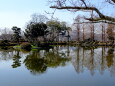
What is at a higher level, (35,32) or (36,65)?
(35,32)

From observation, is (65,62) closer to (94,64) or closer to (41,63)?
(41,63)

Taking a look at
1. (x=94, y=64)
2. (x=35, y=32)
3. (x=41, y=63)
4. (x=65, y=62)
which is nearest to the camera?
(x=94, y=64)

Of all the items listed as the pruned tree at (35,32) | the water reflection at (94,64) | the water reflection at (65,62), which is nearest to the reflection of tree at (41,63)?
the water reflection at (65,62)

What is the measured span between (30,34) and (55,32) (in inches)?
320

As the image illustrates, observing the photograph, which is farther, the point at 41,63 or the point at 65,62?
the point at 65,62

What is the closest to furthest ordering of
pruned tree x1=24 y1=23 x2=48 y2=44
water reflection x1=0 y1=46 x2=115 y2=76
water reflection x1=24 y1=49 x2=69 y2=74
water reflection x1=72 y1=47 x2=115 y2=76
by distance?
water reflection x1=72 y1=47 x2=115 y2=76 → water reflection x1=0 y1=46 x2=115 y2=76 → water reflection x1=24 y1=49 x2=69 y2=74 → pruned tree x1=24 y1=23 x2=48 y2=44

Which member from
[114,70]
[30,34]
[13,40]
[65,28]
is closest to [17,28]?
[13,40]

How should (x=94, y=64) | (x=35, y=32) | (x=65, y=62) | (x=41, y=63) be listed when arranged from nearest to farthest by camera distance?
(x=94, y=64) < (x=41, y=63) < (x=65, y=62) < (x=35, y=32)

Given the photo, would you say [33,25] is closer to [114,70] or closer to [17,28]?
[17,28]

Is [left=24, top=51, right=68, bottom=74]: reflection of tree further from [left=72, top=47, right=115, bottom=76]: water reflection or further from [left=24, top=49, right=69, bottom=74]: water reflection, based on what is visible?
[left=72, top=47, right=115, bottom=76]: water reflection

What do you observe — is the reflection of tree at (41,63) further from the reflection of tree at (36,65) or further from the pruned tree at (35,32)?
the pruned tree at (35,32)

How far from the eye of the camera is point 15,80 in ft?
16.7

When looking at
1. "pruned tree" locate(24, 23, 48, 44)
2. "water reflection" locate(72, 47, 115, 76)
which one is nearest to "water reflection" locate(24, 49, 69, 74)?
"water reflection" locate(72, 47, 115, 76)

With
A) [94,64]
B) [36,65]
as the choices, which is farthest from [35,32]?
[94,64]
